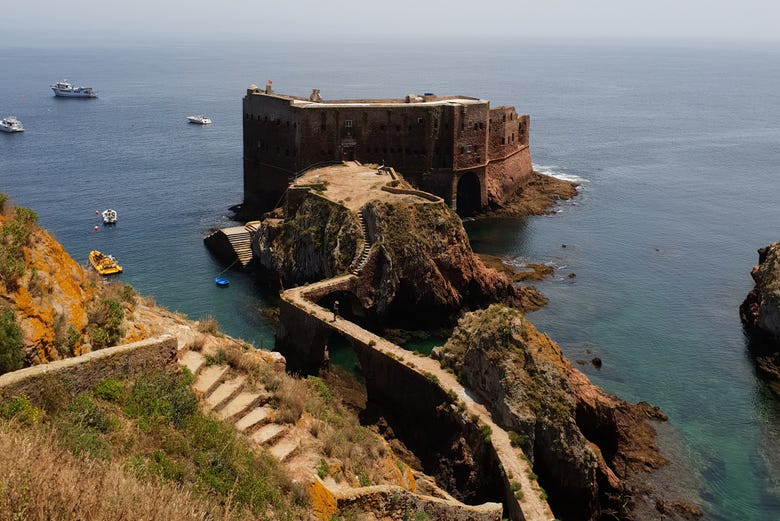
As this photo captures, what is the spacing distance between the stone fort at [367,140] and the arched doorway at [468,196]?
0.14 meters

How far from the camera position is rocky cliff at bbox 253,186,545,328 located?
4950 centimetres

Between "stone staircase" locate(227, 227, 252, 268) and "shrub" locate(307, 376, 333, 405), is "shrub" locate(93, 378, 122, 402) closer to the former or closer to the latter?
"shrub" locate(307, 376, 333, 405)

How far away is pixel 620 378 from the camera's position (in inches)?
1687

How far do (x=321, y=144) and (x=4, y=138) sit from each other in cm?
7107

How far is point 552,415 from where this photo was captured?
29172 mm

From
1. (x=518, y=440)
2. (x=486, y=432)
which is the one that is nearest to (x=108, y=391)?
(x=486, y=432)

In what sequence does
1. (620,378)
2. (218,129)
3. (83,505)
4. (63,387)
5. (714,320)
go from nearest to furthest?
(83,505) → (63,387) → (620,378) → (714,320) → (218,129)

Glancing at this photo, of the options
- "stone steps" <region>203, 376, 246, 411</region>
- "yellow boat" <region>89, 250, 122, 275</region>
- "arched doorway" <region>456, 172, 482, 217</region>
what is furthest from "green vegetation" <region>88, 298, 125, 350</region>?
"arched doorway" <region>456, 172, 482, 217</region>

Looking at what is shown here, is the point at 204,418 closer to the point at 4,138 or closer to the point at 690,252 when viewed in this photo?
the point at 690,252

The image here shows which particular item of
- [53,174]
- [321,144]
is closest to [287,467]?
[321,144]

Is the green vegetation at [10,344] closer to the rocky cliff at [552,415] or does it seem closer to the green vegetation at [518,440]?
the green vegetation at [518,440]

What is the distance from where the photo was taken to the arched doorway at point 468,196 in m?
78.2

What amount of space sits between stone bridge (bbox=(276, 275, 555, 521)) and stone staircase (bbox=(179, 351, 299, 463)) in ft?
30.7

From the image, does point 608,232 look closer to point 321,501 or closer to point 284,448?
point 284,448
